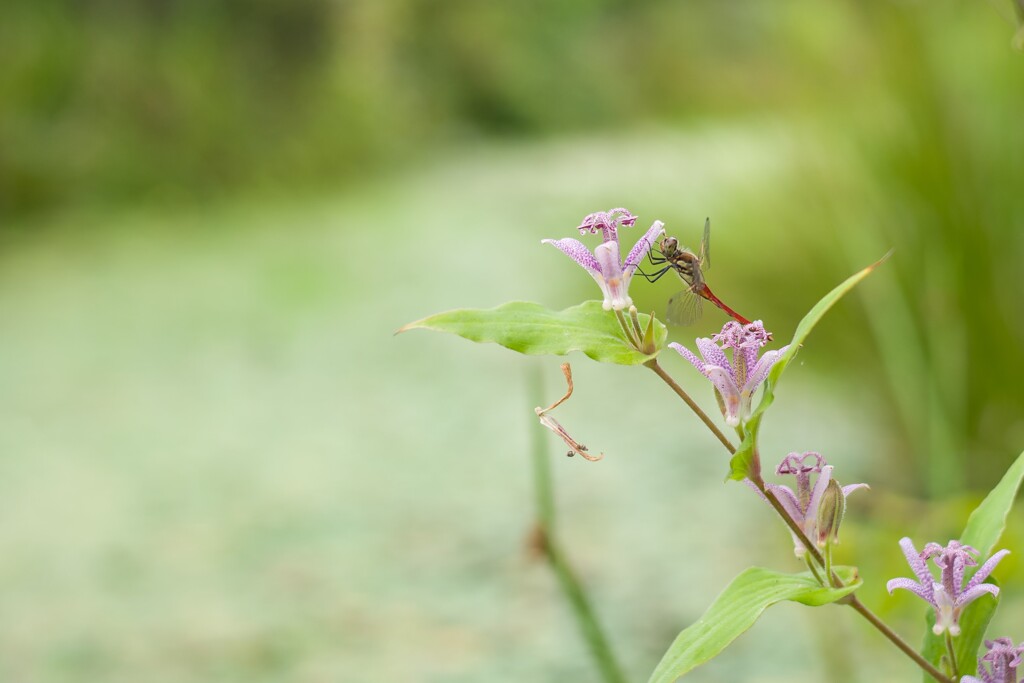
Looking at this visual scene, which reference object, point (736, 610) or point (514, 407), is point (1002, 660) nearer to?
point (736, 610)

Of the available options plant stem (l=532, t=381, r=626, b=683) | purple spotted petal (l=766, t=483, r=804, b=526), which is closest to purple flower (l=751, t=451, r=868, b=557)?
purple spotted petal (l=766, t=483, r=804, b=526)

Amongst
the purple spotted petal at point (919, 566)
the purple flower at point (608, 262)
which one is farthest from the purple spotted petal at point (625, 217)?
the purple spotted petal at point (919, 566)

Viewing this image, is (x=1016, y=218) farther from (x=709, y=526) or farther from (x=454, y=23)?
(x=454, y=23)

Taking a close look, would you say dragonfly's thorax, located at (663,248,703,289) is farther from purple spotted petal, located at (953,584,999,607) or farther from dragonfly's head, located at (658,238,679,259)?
purple spotted petal, located at (953,584,999,607)

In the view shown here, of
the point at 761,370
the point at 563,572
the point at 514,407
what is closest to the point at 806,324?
the point at 761,370

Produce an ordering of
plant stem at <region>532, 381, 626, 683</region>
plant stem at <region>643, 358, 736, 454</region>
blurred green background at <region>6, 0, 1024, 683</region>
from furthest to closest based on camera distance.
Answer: blurred green background at <region>6, 0, 1024, 683</region>, plant stem at <region>532, 381, 626, 683</region>, plant stem at <region>643, 358, 736, 454</region>

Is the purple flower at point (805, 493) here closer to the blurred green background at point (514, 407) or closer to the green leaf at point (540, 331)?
the green leaf at point (540, 331)

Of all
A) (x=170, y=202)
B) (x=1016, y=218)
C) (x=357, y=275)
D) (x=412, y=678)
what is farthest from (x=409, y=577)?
(x=170, y=202)
